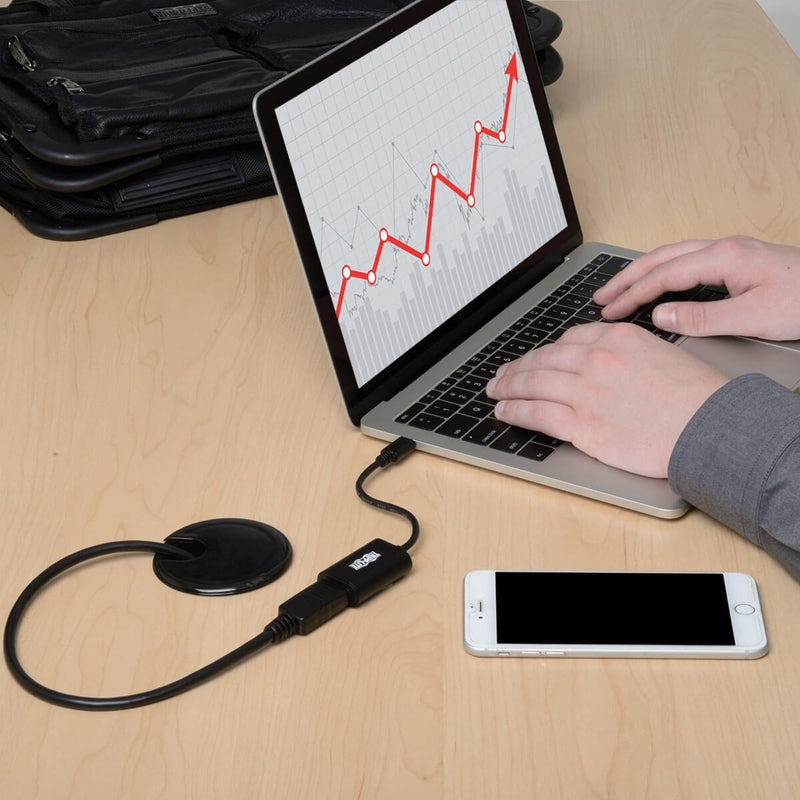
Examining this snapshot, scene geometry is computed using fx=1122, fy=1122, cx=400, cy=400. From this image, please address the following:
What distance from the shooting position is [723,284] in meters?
0.97

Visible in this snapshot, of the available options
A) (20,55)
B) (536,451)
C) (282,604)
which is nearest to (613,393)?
(536,451)

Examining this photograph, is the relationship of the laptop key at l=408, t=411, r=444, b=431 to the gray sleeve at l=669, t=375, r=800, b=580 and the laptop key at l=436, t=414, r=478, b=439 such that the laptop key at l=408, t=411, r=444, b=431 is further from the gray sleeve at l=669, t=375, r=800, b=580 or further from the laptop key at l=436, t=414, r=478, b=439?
the gray sleeve at l=669, t=375, r=800, b=580

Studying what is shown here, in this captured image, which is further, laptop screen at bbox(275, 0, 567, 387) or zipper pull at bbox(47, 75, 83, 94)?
zipper pull at bbox(47, 75, 83, 94)

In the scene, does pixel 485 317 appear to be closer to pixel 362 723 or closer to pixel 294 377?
pixel 294 377

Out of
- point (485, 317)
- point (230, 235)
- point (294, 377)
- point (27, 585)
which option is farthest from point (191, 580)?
point (230, 235)

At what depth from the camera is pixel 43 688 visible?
652 millimetres

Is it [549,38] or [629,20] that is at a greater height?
[549,38]

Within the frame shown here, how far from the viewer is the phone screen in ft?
2.22

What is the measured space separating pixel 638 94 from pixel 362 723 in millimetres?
1052

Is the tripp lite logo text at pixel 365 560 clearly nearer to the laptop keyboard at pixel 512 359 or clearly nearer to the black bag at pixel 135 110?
the laptop keyboard at pixel 512 359

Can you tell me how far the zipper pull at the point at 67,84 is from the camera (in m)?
1.16

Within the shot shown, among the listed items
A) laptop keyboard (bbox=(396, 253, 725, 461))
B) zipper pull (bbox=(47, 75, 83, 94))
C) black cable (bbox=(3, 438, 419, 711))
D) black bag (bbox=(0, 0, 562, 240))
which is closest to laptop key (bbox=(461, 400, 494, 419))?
laptop keyboard (bbox=(396, 253, 725, 461))

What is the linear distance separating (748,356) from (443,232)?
27 cm

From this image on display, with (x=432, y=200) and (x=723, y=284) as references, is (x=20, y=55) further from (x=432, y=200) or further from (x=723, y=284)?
(x=723, y=284)
